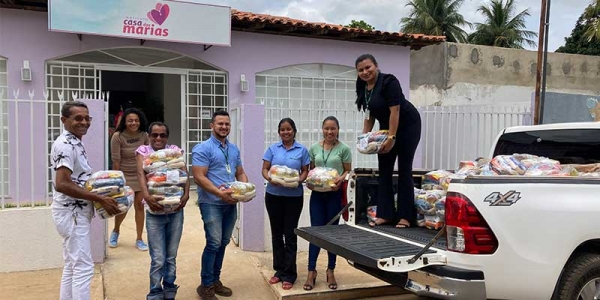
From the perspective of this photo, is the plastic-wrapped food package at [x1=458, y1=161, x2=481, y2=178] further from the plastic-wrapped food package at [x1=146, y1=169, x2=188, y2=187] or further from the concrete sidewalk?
the plastic-wrapped food package at [x1=146, y1=169, x2=188, y2=187]

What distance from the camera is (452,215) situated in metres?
2.99

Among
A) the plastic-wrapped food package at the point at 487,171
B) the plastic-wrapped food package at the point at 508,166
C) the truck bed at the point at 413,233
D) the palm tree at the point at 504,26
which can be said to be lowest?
the truck bed at the point at 413,233

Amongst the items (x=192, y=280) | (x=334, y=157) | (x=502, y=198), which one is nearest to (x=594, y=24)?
(x=334, y=157)

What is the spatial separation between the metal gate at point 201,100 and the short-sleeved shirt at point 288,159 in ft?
16.1

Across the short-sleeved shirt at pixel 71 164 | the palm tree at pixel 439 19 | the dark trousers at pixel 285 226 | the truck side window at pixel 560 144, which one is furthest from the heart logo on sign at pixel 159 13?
the palm tree at pixel 439 19

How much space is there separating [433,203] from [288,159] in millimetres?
1419

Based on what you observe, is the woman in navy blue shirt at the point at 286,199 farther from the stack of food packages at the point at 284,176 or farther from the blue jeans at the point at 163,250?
the blue jeans at the point at 163,250

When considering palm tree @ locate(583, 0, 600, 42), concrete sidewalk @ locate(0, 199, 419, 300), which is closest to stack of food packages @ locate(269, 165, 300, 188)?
concrete sidewalk @ locate(0, 199, 419, 300)

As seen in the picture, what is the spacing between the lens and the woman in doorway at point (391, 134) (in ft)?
13.1

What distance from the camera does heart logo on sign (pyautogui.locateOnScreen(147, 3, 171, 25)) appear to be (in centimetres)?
809

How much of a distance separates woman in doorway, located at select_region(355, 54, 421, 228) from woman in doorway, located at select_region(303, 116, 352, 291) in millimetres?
485

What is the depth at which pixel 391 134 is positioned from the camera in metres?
3.92

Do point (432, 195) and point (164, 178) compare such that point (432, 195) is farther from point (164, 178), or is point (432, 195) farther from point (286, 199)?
point (164, 178)

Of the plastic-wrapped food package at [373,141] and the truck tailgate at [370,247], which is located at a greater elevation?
the plastic-wrapped food package at [373,141]
